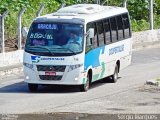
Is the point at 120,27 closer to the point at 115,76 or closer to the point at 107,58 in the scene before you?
the point at 115,76

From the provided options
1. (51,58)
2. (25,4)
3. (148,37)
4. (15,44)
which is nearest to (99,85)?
(51,58)

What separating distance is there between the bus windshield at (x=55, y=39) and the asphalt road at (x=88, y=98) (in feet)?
4.27

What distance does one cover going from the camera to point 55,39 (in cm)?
2239

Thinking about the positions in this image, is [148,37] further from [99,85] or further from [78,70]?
[78,70]

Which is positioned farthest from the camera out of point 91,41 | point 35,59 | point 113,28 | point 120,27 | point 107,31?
point 120,27

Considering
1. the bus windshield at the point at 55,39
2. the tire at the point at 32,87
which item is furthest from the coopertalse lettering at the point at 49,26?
the tire at the point at 32,87

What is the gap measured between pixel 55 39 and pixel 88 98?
2439mm

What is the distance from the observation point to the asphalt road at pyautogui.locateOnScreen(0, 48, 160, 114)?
729 inches

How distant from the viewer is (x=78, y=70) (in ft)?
72.2

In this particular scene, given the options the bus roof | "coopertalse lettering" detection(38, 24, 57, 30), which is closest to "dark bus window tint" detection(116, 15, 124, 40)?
the bus roof

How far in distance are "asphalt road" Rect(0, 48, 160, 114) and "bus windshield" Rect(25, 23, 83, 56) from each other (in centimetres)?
130

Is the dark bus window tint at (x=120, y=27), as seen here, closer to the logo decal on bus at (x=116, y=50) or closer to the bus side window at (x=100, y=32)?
the logo decal on bus at (x=116, y=50)

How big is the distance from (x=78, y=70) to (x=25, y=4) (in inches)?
597

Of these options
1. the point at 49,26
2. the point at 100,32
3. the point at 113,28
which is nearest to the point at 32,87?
the point at 49,26
